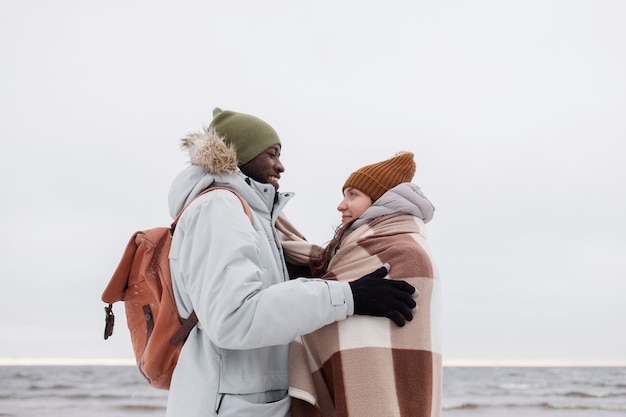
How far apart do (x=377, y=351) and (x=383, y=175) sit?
74 cm

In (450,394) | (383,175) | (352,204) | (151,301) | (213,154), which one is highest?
(213,154)

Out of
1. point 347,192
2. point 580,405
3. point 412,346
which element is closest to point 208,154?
point 347,192

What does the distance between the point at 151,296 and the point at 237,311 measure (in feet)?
1.37

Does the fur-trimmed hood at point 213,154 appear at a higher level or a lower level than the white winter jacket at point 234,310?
higher

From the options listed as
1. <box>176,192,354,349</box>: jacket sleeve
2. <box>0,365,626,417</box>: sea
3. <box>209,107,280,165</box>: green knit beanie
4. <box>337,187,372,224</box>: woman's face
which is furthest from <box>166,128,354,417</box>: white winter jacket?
<box>0,365,626,417</box>: sea

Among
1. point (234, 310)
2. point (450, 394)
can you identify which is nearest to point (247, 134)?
point (234, 310)

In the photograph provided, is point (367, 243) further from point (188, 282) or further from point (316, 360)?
point (188, 282)

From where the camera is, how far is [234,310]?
74.4 inches

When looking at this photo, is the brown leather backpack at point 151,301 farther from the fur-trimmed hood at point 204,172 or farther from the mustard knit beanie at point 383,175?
the mustard knit beanie at point 383,175

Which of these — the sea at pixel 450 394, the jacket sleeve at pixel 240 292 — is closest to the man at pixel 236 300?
the jacket sleeve at pixel 240 292

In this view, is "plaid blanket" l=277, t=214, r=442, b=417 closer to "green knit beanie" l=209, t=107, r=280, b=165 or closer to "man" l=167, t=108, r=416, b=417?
"man" l=167, t=108, r=416, b=417

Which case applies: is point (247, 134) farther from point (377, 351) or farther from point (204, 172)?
point (377, 351)

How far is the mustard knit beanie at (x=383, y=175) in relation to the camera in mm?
2527

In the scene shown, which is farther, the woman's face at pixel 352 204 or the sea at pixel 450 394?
the sea at pixel 450 394
